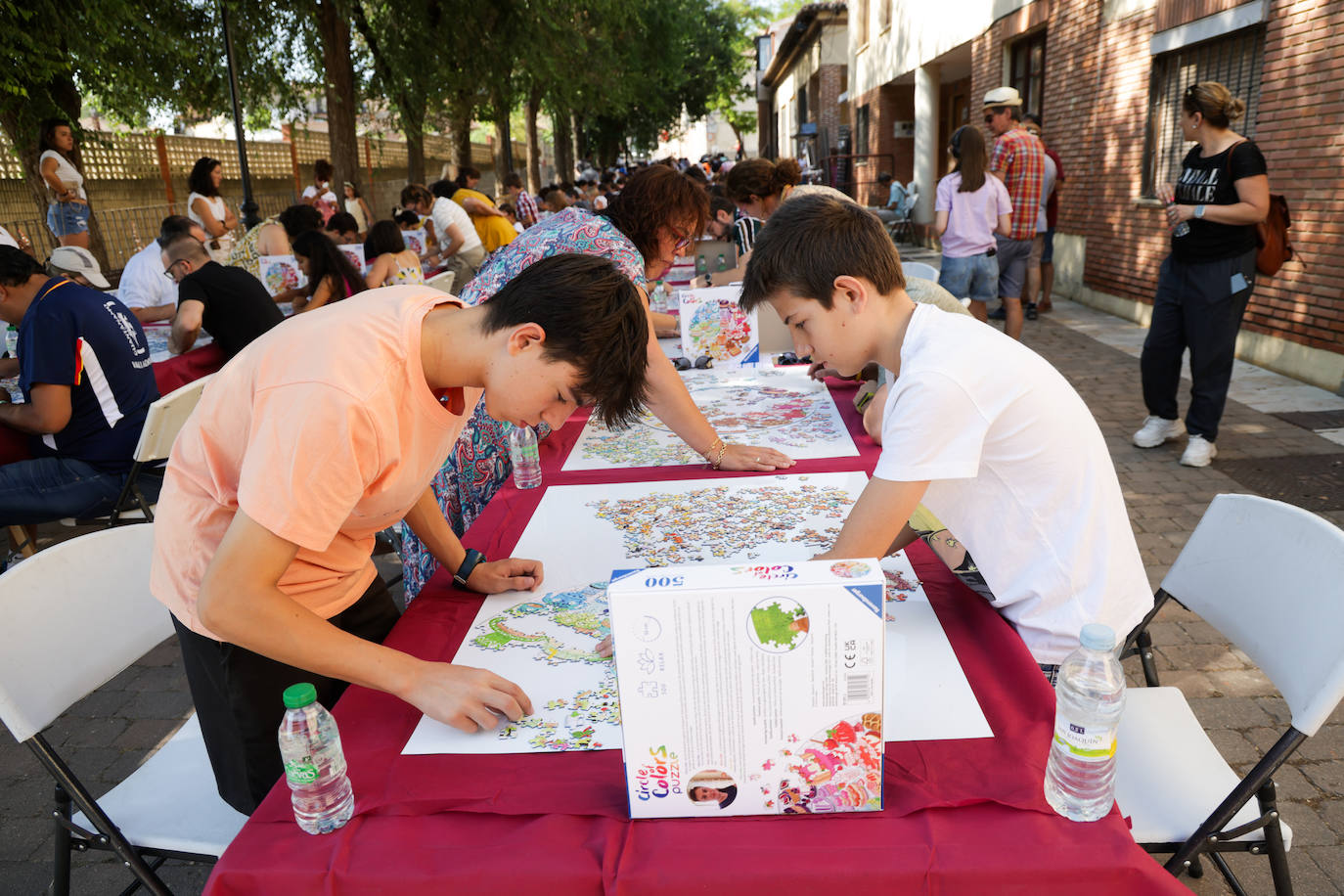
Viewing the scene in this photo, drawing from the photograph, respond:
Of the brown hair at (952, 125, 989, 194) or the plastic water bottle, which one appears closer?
the plastic water bottle

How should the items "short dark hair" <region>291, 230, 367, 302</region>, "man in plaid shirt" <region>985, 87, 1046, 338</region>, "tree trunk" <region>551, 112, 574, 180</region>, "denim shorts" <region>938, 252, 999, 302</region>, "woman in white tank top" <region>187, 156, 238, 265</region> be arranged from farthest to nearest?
1. "tree trunk" <region>551, 112, 574, 180</region>
2. "woman in white tank top" <region>187, 156, 238, 265</region>
3. "man in plaid shirt" <region>985, 87, 1046, 338</region>
4. "denim shorts" <region>938, 252, 999, 302</region>
5. "short dark hair" <region>291, 230, 367, 302</region>

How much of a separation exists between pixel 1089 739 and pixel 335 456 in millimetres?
1007

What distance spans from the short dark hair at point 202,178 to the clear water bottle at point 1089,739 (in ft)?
28.4

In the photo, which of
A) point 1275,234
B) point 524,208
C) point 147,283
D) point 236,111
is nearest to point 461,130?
point 524,208

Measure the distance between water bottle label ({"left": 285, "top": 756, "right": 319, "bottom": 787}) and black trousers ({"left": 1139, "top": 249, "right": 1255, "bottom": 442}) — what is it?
4.65 m

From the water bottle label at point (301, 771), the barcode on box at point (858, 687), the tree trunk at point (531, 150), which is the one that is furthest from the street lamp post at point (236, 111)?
the tree trunk at point (531, 150)

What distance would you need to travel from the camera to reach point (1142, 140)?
7.77 meters

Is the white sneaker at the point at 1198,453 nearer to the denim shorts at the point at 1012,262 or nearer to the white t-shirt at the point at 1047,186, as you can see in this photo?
the denim shorts at the point at 1012,262

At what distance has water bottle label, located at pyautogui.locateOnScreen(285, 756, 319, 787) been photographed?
3.69 ft

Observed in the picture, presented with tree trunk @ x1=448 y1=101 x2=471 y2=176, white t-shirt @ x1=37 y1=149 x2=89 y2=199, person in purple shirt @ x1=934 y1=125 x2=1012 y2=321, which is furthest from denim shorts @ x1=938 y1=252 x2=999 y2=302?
tree trunk @ x1=448 y1=101 x2=471 y2=176

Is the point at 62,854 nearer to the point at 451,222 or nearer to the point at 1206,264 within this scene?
the point at 1206,264

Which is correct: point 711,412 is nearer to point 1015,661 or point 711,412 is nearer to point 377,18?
point 1015,661

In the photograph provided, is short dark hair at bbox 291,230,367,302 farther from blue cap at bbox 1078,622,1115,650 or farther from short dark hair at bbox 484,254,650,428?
blue cap at bbox 1078,622,1115,650

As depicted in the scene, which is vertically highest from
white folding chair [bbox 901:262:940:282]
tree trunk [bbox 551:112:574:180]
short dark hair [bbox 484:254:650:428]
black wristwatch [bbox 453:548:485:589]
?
tree trunk [bbox 551:112:574:180]
